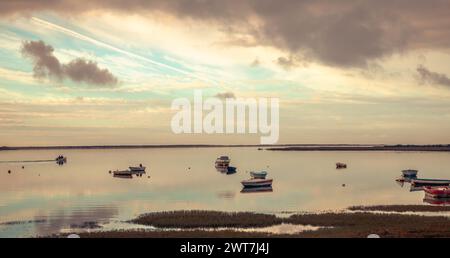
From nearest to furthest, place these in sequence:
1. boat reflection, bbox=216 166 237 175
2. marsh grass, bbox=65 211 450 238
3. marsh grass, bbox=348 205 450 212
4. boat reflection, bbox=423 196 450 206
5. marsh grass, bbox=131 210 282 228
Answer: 1. marsh grass, bbox=65 211 450 238
2. marsh grass, bbox=131 210 282 228
3. marsh grass, bbox=348 205 450 212
4. boat reflection, bbox=423 196 450 206
5. boat reflection, bbox=216 166 237 175

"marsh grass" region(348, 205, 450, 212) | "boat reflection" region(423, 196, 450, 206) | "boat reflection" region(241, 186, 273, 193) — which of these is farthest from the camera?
"boat reflection" region(241, 186, 273, 193)

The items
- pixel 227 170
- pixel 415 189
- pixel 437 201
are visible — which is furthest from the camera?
pixel 227 170

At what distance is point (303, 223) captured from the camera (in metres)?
50.0

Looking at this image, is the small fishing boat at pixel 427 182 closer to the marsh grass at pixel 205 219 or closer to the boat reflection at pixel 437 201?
the boat reflection at pixel 437 201

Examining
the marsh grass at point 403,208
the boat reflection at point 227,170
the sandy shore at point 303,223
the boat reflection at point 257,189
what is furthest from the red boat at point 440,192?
the boat reflection at point 227,170

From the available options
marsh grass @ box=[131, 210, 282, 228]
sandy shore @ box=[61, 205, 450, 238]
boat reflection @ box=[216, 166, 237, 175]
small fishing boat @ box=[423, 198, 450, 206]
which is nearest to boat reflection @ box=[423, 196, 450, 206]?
small fishing boat @ box=[423, 198, 450, 206]

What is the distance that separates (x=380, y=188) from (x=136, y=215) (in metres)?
54.3

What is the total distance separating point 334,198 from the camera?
3073 inches

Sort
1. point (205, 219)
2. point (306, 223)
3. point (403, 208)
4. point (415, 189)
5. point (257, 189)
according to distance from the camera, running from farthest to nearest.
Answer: point (415, 189) → point (257, 189) → point (403, 208) → point (205, 219) → point (306, 223)

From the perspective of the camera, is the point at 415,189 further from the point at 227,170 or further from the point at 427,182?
the point at 227,170

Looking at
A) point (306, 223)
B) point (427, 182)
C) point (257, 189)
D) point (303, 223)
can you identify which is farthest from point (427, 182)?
point (303, 223)

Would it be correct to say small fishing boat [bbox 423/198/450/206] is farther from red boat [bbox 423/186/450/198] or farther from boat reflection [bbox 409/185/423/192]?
boat reflection [bbox 409/185/423/192]

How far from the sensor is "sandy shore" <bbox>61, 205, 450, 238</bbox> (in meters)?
42.4

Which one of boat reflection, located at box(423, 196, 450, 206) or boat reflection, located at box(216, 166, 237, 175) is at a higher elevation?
boat reflection, located at box(423, 196, 450, 206)
